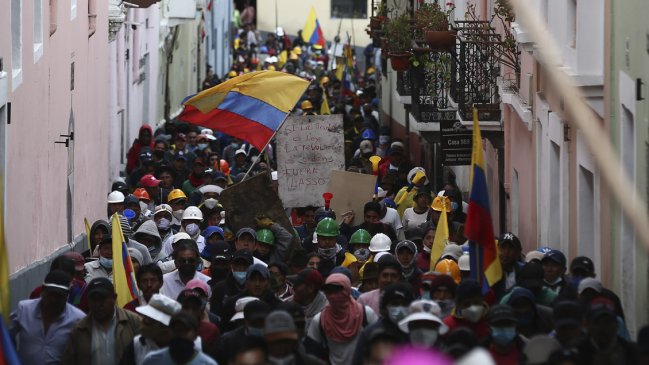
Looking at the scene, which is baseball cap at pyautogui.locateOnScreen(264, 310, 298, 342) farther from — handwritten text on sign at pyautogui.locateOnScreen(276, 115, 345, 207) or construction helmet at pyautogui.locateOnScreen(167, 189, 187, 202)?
handwritten text on sign at pyautogui.locateOnScreen(276, 115, 345, 207)

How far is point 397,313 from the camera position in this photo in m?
12.0

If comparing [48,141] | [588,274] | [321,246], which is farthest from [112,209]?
A: [588,274]

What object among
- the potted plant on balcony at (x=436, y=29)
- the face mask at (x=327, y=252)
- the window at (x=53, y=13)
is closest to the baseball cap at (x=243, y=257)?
the face mask at (x=327, y=252)

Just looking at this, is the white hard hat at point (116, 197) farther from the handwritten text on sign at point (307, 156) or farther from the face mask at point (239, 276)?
the face mask at point (239, 276)

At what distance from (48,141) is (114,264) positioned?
7617 millimetres

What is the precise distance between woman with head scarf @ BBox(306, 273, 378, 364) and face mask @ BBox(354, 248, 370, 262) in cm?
391

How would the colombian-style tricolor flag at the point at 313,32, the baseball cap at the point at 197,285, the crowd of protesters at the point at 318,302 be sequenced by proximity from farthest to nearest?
1. the colombian-style tricolor flag at the point at 313,32
2. the baseball cap at the point at 197,285
3. the crowd of protesters at the point at 318,302

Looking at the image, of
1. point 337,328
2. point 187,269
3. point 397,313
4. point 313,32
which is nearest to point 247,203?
point 187,269

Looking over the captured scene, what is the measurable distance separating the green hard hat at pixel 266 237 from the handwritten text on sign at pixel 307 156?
368 centimetres

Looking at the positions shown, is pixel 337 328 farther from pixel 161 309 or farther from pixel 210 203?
pixel 210 203

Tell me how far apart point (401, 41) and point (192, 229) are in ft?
33.9

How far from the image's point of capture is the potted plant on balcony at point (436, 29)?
23188 mm

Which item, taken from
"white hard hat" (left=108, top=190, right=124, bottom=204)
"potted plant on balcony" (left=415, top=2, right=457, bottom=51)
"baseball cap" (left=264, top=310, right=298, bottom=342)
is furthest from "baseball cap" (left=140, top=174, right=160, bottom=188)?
"baseball cap" (left=264, top=310, right=298, bottom=342)

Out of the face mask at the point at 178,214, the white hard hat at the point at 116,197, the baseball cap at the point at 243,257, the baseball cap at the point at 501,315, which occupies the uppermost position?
the baseball cap at the point at 501,315
